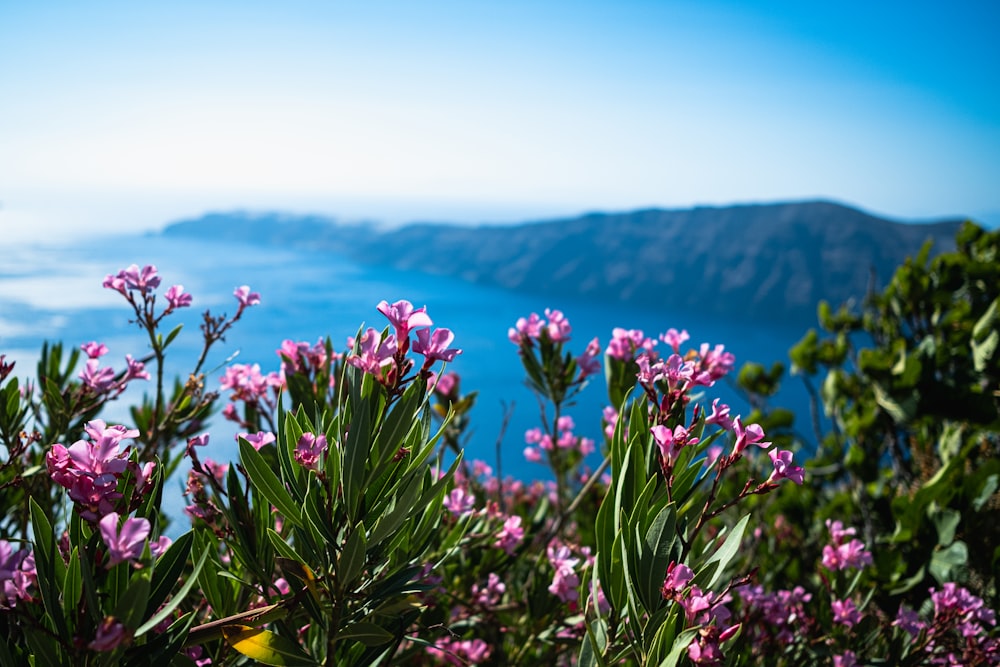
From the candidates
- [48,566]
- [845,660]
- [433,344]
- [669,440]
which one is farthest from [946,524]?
[48,566]

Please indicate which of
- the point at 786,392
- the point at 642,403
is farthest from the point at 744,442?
the point at 786,392

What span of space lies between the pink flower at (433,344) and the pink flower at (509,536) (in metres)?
0.73

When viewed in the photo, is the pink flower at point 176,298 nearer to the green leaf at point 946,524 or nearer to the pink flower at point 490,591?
the pink flower at point 490,591

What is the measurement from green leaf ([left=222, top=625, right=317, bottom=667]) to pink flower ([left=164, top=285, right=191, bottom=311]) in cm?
77

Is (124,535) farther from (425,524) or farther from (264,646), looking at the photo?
(425,524)

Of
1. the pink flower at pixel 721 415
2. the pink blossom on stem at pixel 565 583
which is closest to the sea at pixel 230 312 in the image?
the pink blossom on stem at pixel 565 583

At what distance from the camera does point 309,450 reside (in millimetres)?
678

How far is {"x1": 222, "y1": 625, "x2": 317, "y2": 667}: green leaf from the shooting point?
0.65 meters

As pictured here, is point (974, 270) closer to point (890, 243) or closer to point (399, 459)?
point (399, 459)

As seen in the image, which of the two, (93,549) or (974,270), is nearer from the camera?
(93,549)

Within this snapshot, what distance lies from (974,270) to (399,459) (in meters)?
2.94

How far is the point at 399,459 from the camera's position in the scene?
67 centimetres

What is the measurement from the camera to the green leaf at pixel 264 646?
25.6 inches

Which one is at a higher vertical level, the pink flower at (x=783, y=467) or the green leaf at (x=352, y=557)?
the pink flower at (x=783, y=467)
